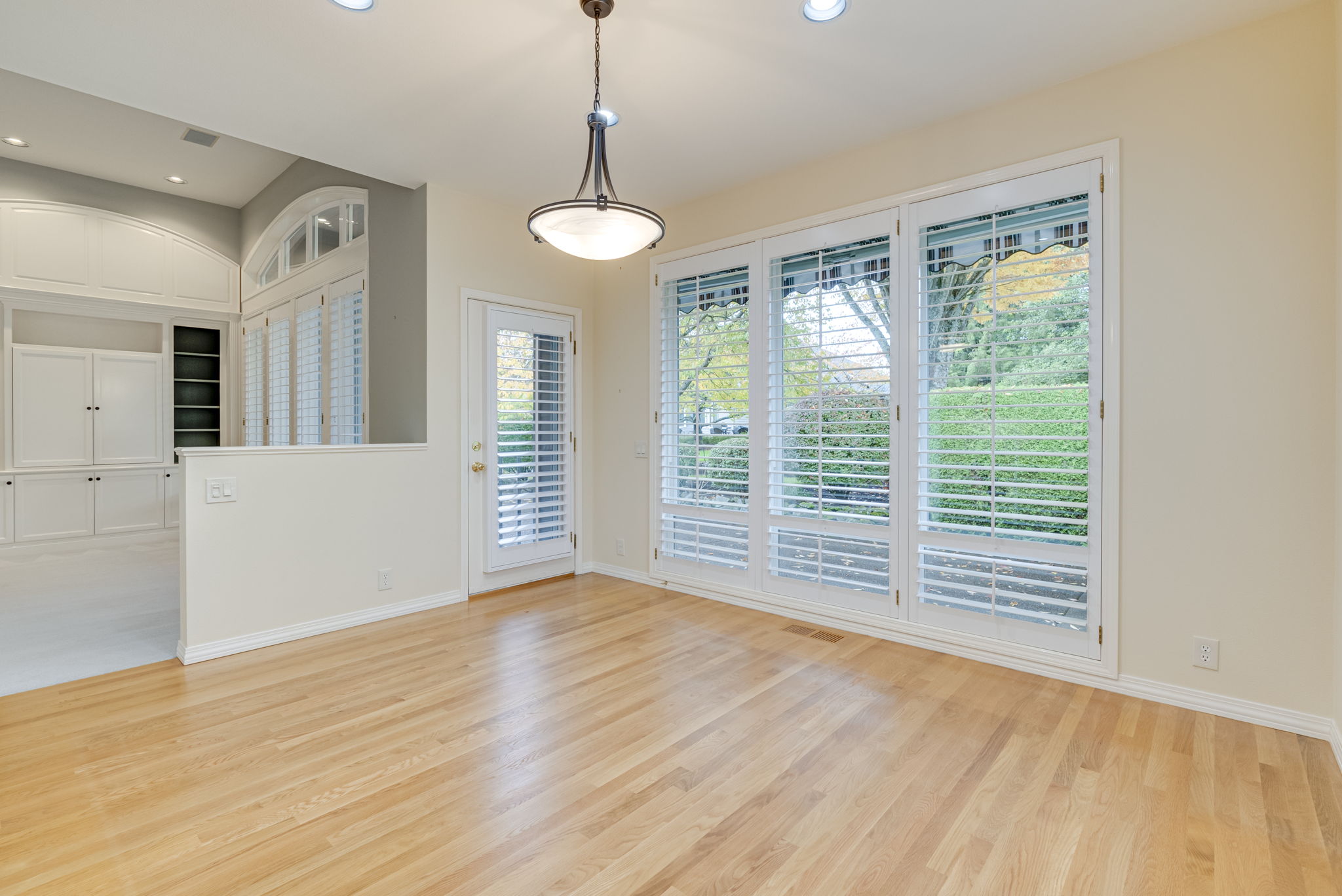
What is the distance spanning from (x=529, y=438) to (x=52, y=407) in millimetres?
4904

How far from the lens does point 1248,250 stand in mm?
2523

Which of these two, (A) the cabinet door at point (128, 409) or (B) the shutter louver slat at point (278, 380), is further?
(A) the cabinet door at point (128, 409)

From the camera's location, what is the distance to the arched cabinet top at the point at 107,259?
563cm

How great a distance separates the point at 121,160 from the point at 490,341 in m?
4.16

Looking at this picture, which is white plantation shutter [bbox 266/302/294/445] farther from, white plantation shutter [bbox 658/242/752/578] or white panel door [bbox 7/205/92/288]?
white plantation shutter [bbox 658/242/752/578]

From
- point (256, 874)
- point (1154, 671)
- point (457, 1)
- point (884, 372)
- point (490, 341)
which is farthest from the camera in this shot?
point (490, 341)

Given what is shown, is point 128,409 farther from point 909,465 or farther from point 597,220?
point 909,465

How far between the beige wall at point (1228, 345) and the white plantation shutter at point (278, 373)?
591 cm

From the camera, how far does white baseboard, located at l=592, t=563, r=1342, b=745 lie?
8.05 feet

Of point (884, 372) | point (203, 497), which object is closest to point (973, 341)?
point (884, 372)

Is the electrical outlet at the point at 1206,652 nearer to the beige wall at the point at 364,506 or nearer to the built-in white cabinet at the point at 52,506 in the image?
the beige wall at the point at 364,506

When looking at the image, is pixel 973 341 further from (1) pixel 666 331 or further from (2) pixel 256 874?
(2) pixel 256 874

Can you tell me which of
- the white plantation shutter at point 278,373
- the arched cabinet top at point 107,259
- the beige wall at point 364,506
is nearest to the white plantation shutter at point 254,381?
the white plantation shutter at point 278,373

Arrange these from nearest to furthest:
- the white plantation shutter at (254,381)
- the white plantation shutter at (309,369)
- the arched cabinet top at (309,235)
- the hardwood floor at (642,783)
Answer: the hardwood floor at (642,783), the arched cabinet top at (309,235), the white plantation shutter at (309,369), the white plantation shutter at (254,381)
